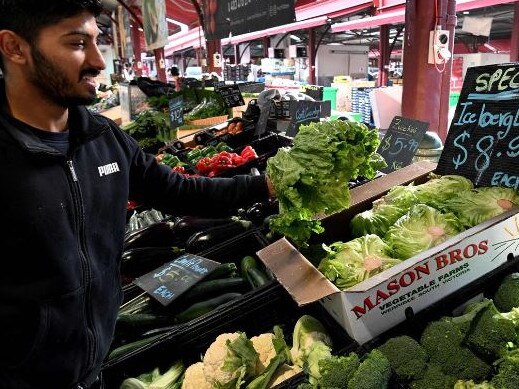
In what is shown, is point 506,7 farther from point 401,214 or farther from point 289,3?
point 401,214

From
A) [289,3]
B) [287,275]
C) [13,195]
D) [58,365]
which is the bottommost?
[58,365]

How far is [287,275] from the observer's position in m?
1.65

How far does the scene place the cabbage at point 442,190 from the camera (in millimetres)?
1973

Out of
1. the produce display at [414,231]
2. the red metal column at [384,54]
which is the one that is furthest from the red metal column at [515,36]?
the produce display at [414,231]

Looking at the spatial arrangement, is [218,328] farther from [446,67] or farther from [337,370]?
[446,67]

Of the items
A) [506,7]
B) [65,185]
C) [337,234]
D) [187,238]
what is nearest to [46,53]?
[65,185]

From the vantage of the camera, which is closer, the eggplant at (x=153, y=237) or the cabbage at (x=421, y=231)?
the cabbage at (x=421, y=231)

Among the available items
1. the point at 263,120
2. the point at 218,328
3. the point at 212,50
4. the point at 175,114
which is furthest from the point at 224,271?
the point at 212,50

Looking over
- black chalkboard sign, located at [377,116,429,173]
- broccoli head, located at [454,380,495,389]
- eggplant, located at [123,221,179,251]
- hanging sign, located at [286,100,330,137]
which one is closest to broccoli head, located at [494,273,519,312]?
broccoli head, located at [454,380,495,389]

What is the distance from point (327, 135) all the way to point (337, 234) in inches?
26.1

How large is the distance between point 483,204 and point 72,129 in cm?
159

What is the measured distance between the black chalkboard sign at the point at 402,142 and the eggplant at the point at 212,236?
110cm

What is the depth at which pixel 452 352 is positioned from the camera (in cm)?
Answer: 134

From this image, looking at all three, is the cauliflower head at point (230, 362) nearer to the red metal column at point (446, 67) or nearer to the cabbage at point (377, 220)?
the cabbage at point (377, 220)
